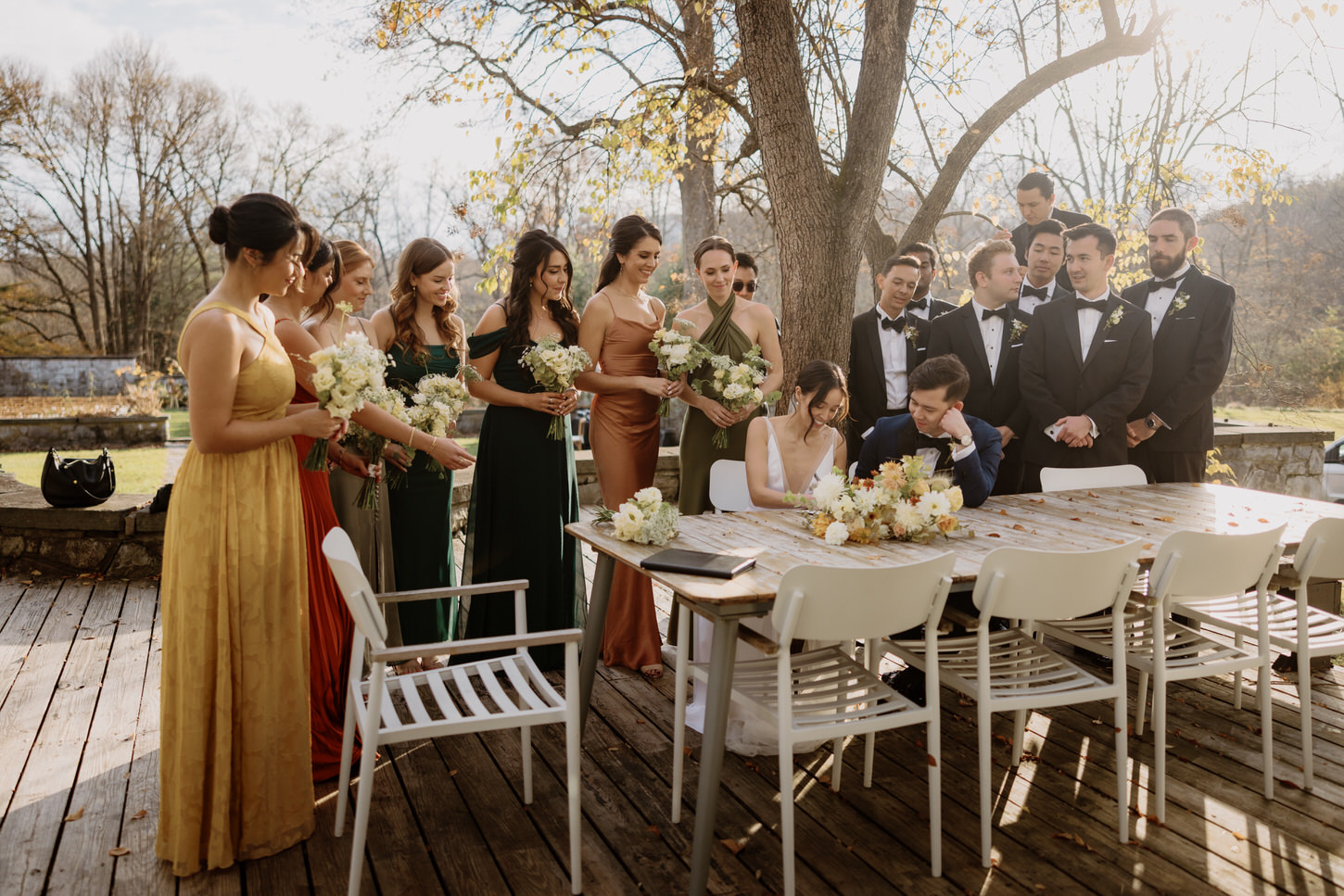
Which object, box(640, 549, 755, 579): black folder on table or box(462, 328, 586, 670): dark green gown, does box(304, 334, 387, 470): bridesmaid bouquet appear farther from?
box(462, 328, 586, 670): dark green gown

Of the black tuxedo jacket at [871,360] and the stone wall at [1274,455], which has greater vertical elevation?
the black tuxedo jacket at [871,360]

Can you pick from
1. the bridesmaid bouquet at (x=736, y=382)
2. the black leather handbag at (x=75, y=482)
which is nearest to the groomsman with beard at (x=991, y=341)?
the bridesmaid bouquet at (x=736, y=382)

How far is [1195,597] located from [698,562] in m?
1.73

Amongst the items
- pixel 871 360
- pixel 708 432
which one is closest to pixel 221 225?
pixel 708 432

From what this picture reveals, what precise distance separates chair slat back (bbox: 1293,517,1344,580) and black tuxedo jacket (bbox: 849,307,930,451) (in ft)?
7.10

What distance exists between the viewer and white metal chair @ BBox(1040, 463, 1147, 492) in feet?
14.3

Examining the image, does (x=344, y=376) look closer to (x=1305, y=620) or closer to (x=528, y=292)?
(x=528, y=292)

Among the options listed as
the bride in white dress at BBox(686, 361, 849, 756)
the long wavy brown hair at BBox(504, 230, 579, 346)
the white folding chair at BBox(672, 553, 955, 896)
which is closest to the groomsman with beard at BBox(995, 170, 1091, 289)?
the bride in white dress at BBox(686, 361, 849, 756)

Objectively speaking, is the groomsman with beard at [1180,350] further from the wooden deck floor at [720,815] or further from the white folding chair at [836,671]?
the white folding chair at [836,671]

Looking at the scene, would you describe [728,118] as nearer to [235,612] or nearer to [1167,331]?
[1167,331]

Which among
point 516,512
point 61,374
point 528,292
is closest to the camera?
point 528,292

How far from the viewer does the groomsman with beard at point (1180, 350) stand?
15.2 feet

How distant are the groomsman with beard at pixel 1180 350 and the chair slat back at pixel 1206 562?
1891 mm

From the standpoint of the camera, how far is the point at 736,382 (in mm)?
4172
